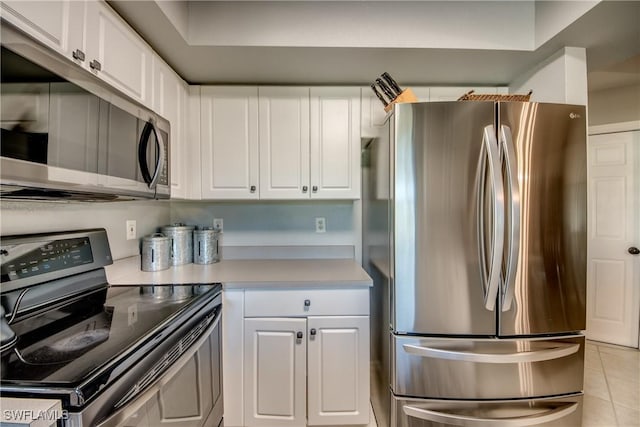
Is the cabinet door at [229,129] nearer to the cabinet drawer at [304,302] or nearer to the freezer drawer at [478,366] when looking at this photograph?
the cabinet drawer at [304,302]

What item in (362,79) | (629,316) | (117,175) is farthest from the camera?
(629,316)

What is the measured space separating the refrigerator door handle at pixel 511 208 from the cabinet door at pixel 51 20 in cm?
166

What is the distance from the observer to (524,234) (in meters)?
1.31

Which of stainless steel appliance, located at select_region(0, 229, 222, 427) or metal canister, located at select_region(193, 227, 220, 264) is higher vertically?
metal canister, located at select_region(193, 227, 220, 264)

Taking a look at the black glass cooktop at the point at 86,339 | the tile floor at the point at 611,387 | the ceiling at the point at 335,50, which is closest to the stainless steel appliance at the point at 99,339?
the black glass cooktop at the point at 86,339

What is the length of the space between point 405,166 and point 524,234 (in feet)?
2.02

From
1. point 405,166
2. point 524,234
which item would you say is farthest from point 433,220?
point 524,234

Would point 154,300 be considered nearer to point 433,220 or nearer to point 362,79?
point 433,220

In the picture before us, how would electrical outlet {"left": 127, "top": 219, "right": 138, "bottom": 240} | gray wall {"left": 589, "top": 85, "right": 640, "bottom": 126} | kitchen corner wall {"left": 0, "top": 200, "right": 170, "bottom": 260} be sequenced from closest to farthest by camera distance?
1. kitchen corner wall {"left": 0, "top": 200, "right": 170, "bottom": 260}
2. electrical outlet {"left": 127, "top": 219, "right": 138, "bottom": 240}
3. gray wall {"left": 589, "top": 85, "right": 640, "bottom": 126}

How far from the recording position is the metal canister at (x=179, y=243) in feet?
6.07

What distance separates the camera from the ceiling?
4.35 ft

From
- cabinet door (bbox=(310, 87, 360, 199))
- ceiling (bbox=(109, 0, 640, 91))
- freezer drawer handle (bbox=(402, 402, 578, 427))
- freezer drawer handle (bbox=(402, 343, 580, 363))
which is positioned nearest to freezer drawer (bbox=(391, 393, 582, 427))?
freezer drawer handle (bbox=(402, 402, 578, 427))

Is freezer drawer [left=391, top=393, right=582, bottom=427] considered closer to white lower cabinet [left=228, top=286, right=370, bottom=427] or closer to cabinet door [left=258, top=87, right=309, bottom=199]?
white lower cabinet [left=228, top=286, right=370, bottom=427]

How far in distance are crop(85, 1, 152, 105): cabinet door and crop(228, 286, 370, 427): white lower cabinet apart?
1083 mm
